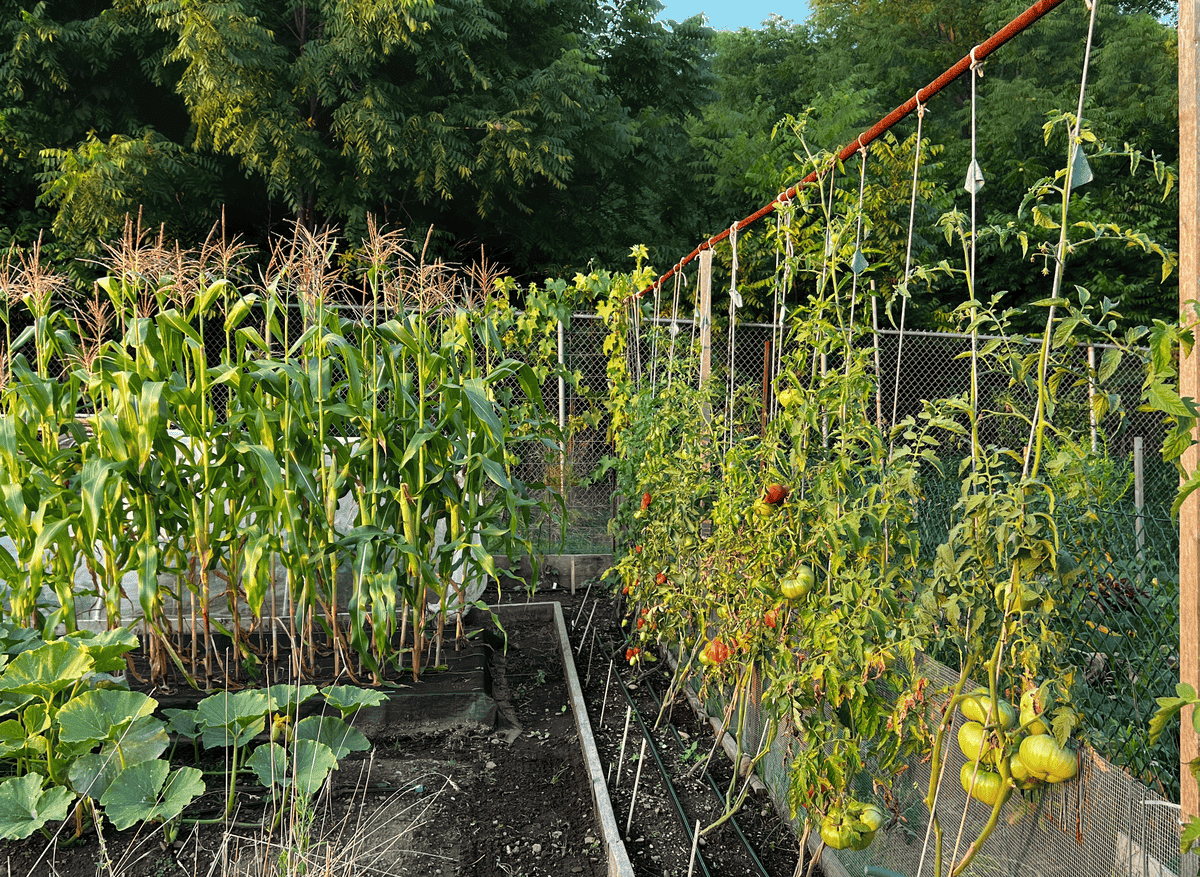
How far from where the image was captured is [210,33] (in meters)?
7.96

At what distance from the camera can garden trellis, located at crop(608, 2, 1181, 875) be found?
1.26 meters

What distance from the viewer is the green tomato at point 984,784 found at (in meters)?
1.30

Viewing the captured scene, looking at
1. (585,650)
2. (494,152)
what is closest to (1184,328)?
(585,650)

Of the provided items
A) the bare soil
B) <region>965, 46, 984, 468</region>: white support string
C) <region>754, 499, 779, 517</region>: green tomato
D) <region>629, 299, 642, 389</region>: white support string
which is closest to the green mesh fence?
<region>965, 46, 984, 468</region>: white support string

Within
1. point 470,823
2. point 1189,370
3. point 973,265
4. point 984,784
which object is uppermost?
point 973,265

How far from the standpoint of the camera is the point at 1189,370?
3.56 feet

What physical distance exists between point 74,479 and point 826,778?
2.57 meters

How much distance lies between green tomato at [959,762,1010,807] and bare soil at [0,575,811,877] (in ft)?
3.07

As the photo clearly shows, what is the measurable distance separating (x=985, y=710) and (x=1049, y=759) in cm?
11

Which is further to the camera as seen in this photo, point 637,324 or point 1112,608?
point 637,324

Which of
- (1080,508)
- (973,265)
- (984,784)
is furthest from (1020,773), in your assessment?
(1080,508)

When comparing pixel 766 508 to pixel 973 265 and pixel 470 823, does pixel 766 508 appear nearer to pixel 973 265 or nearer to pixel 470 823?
pixel 973 265

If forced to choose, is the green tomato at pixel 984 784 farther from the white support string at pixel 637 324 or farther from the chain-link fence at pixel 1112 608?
the white support string at pixel 637 324

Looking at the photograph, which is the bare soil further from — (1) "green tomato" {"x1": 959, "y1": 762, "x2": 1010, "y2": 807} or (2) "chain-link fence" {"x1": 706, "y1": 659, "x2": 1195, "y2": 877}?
(1) "green tomato" {"x1": 959, "y1": 762, "x2": 1010, "y2": 807}
